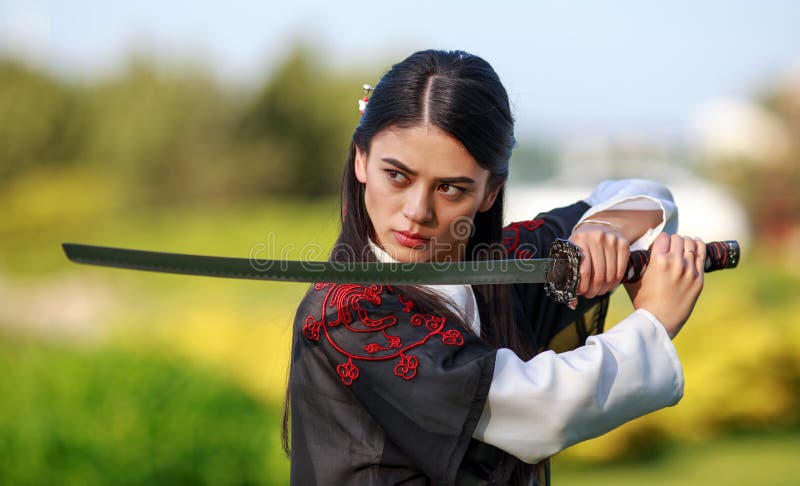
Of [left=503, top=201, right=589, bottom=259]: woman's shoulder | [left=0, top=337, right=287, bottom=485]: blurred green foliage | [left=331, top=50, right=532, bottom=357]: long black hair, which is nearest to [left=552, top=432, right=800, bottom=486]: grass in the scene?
[left=0, top=337, right=287, bottom=485]: blurred green foliage

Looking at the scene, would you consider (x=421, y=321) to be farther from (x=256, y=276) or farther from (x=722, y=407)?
(x=722, y=407)

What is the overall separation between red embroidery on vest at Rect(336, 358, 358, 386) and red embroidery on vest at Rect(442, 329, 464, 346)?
158mm

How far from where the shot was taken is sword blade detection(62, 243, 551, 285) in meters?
1.47

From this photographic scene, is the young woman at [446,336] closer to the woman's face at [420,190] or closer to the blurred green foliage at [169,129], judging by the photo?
the woman's face at [420,190]

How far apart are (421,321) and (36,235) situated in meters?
8.49

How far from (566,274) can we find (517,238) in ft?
1.60

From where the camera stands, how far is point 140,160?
1056cm

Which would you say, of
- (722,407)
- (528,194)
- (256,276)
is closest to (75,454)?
(256,276)

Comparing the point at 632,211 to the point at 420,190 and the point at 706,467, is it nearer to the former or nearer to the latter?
the point at 420,190

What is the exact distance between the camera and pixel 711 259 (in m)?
1.60

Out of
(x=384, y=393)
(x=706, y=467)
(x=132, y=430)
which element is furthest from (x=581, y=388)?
(x=706, y=467)

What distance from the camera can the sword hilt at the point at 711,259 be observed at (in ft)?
5.13

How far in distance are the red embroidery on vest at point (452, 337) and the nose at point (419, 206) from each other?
23cm

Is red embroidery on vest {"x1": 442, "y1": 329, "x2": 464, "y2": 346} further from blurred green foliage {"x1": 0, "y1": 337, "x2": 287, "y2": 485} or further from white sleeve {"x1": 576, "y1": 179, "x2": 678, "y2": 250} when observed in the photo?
blurred green foliage {"x1": 0, "y1": 337, "x2": 287, "y2": 485}
